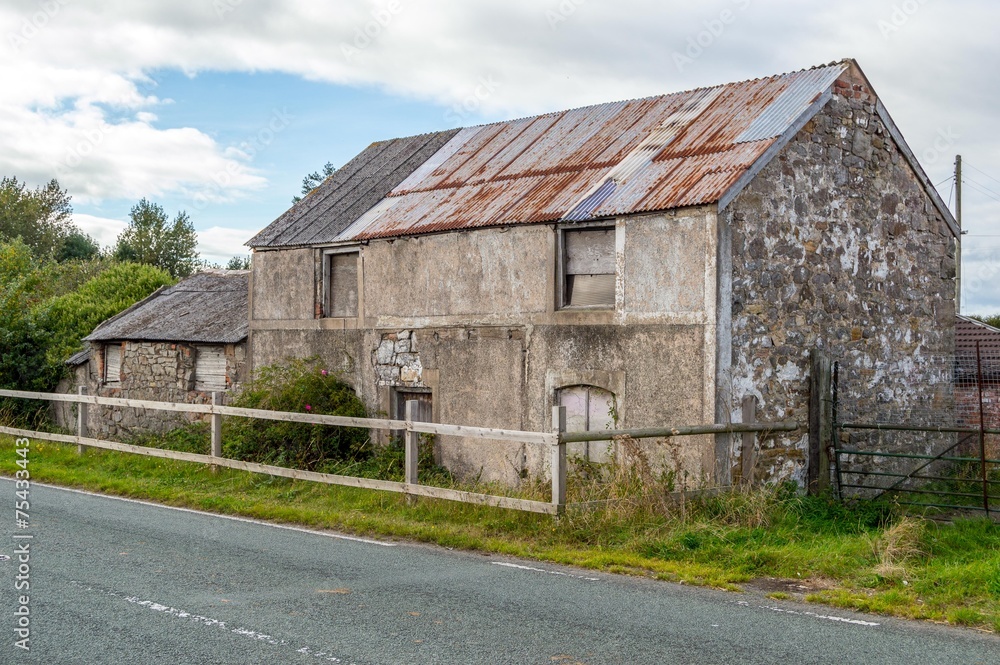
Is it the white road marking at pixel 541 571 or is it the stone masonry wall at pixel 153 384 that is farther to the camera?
the stone masonry wall at pixel 153 384

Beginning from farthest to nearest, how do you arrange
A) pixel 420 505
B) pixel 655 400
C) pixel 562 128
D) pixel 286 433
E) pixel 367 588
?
pixel 562 128 → pixel 286 433 → pixel 655 400 → pixel 420 505 → pixel 367 588

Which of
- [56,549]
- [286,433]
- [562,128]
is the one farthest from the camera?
[562,128]

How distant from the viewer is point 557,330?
13438 millimetres

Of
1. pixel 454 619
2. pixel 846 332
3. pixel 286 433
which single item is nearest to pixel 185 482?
pixel 286 433

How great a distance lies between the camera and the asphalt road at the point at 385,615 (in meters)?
6.00

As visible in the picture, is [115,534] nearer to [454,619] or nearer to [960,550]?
[454,619]

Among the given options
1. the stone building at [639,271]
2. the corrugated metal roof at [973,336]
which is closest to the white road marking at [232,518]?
the stone building at [639,271]

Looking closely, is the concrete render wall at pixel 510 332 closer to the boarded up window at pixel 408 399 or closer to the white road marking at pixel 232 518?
the boarded up window at pixel 408 399

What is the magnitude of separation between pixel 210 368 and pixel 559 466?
11.2 m

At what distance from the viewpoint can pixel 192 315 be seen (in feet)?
66.8

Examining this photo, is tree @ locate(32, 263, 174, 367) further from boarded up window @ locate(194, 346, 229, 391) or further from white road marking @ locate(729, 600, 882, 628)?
white road marking @ locate(729, 600, 882, 628)

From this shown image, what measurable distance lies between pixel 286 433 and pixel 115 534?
514 centimetres

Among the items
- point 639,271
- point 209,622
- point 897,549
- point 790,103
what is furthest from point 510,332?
point 209,622

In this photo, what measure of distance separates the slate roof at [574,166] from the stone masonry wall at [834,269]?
421 mm
